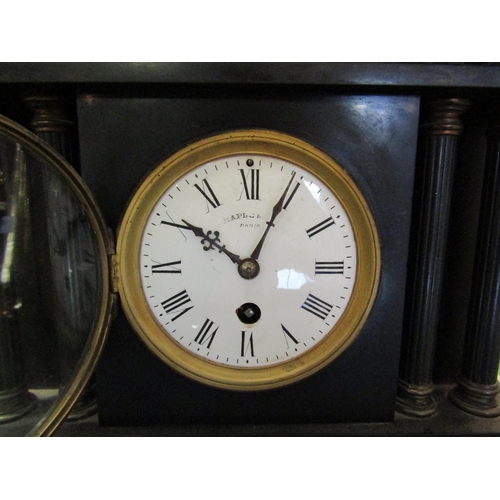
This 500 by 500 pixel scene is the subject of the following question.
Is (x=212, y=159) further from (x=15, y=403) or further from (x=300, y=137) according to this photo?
(x=15, y=403)

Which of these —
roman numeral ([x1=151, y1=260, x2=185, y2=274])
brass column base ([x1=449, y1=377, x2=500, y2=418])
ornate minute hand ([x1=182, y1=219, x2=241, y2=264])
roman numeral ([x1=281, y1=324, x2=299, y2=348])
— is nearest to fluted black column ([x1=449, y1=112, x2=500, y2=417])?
brass column base ([x1=449, y1=377, x2=500, y2=418])

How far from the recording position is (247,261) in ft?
2.45

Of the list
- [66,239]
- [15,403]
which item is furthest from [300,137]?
[15,403]

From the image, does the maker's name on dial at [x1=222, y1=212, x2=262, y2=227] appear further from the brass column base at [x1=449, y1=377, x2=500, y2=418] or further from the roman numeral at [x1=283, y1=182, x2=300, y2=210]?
the brass column base at [x1=449, y1=377, x2=500, y2=418]

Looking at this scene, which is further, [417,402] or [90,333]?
[417,402]

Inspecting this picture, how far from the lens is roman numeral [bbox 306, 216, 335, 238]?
29.5 inches

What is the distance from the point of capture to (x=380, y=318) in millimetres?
802

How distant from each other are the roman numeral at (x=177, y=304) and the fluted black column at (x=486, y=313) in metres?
0.66

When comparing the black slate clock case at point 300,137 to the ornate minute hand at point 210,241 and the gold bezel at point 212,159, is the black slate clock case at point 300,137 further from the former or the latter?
the ornate minute hand at point 210,241

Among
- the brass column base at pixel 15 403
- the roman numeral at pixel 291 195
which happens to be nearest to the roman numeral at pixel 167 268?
the roman numeral at pixel 291 195

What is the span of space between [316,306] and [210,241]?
0.85ft

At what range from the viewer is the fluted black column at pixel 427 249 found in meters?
0.77

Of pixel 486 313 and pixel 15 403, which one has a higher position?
pixel 486 313

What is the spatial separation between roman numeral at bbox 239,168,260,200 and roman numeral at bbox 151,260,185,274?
199 millimetres
